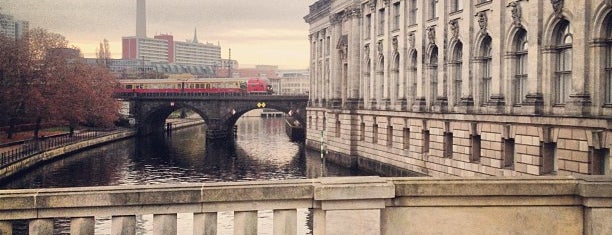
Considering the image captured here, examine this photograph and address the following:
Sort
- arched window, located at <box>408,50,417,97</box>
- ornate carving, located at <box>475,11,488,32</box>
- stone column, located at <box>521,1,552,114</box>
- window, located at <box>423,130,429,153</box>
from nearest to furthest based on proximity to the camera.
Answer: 1. stone column, located at <box>521,1,552,114</box>
2. ornate carving, located at <box>475,11,488,32</box>
3. window, located at <box>423,130,429,153</box>
4. arched window, located at <box>408,50,417,97</box>

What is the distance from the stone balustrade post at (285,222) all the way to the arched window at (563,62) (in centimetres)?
2207

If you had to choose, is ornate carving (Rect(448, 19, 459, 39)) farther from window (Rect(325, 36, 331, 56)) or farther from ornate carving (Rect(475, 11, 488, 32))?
window (Rect(325, 36, 331, 56))

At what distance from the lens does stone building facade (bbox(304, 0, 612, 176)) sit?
1009 inches

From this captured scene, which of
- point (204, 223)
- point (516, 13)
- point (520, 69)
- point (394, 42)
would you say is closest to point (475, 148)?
point (520, 69)

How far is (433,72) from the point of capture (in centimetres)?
4253

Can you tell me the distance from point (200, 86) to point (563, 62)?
308 ft

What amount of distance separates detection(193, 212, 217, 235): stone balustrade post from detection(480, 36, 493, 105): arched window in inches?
1135

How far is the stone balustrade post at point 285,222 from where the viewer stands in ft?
27.1

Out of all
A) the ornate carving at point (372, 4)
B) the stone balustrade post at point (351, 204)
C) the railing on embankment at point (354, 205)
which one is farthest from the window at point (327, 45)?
the stone balustrade post at point (351, 204)

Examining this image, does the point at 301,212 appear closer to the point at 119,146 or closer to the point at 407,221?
the point at 407,221

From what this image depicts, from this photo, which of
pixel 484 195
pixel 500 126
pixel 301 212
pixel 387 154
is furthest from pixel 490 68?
pixel 484 195

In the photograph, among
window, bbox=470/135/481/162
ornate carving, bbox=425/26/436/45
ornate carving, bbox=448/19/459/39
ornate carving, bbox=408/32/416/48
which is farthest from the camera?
ornate carving, bbox=408/32/416/48

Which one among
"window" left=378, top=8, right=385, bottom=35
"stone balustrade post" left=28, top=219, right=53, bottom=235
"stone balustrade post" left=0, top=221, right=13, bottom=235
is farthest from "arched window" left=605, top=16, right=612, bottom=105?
"window" left=378, top=8, right=385, bottom=35

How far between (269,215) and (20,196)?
832 inches
